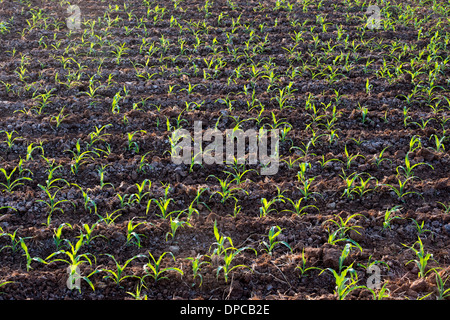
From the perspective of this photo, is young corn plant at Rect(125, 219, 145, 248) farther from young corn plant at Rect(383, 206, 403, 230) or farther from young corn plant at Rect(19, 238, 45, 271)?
young corn plant at Rect(383, 206, 403, 230)

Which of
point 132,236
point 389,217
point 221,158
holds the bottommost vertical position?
point 132,236

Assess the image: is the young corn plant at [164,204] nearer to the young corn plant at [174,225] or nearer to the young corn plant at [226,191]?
the young corn plant at [174,225]

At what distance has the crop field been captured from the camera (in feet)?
9.94

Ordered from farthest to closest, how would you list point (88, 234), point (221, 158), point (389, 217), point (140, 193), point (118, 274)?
point (221, 158) < point (140, 193) < point (389, 217) < point (88, 234) < point (118, 274)

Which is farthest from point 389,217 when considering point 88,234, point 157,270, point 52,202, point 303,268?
point 52,202

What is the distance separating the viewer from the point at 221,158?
4.13 m

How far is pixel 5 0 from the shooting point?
7.37 metres

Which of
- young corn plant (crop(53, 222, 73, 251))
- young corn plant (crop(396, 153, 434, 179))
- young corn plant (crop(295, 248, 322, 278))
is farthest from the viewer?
young corn plant (crop(396, 153, 434, 179))

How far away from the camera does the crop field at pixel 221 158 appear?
3029 millimetres

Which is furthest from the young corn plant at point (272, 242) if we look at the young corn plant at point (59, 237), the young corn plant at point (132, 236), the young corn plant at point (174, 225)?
the young corn plant at point (59, 237)

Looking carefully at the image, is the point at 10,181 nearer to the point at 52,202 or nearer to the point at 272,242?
the point at 52,202

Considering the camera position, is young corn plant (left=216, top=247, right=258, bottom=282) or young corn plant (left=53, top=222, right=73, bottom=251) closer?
young corn plant (left=216, top=247, right=258, bottom=282)

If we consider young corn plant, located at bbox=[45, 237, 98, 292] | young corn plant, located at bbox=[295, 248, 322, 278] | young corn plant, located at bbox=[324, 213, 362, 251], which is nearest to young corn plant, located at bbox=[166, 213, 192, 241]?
young corn plant, located at bbox=[45, 237, 98, 292]

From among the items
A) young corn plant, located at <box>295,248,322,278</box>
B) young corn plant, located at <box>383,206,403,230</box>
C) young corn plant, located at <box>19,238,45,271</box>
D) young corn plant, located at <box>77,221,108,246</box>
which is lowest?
young corn plant, located at <box>295,248,322,278</box>
